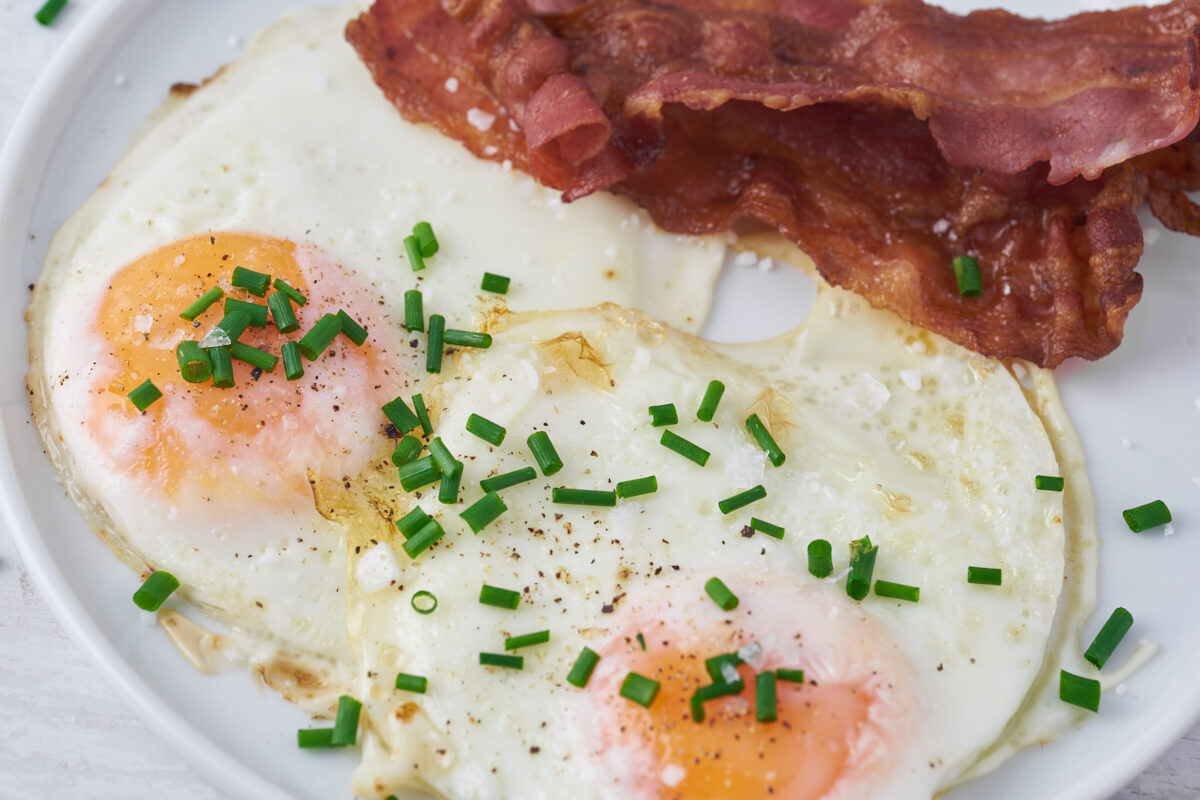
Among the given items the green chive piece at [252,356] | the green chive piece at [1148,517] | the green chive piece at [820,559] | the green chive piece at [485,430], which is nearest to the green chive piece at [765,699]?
the green chive piece at [820,559]

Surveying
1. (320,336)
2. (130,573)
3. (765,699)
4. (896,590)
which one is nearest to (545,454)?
(320,336)

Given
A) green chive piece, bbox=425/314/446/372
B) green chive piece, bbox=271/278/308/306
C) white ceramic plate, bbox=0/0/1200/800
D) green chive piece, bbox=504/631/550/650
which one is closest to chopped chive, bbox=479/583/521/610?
green chive piece, bbox=504/631/550/650

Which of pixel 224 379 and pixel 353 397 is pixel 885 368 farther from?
pixel 224 379

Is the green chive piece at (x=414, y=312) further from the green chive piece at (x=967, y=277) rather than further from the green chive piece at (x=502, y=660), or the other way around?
the green chive piece at (x=967, y=277)

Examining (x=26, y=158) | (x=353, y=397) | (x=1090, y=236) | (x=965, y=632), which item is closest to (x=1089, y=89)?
(x=1090, y=236)

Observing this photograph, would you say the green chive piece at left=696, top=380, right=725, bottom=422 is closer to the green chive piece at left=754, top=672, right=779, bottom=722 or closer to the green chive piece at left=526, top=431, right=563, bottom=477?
the green chive piece at left=526, top=431, right=563, bottom=477

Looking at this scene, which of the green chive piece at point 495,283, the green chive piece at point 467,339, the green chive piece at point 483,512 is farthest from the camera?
the green chive piece at point 495,283

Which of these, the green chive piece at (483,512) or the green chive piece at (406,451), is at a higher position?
the green chive piece at (406,451)
